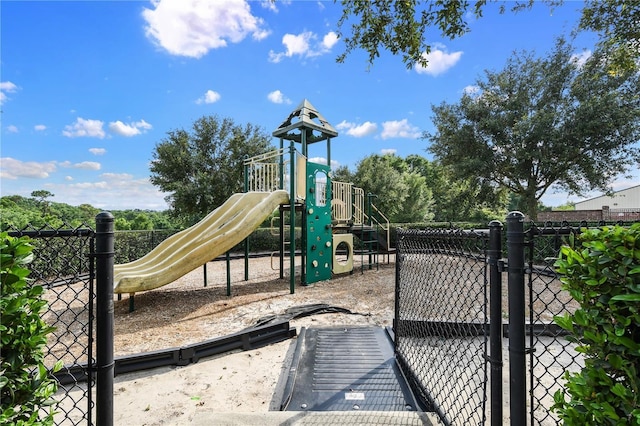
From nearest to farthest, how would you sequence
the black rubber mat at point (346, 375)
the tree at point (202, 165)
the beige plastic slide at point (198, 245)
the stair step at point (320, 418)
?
the stair step at point (320, 418), the black rubber mat at point (346, 375), the beige plastic slide at point (198, 245), the tree at point (202, 165)

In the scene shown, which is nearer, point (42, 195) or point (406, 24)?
point (406, 24)

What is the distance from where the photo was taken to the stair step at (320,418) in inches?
75.9

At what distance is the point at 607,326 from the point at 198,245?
5736 mm

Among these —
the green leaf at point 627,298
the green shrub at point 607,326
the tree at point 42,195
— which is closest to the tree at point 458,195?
the green shrub at point 607,326

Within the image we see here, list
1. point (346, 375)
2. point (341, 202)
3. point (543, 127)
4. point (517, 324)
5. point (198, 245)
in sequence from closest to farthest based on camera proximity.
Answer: point (517, 324) → point (346, 375) → point (198, 245) → point (341, 202) → point (543, 127)

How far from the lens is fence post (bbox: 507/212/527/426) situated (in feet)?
4.07

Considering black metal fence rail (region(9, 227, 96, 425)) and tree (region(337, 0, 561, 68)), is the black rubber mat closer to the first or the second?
black metal fence rail (region(9, 227, 96, 425))

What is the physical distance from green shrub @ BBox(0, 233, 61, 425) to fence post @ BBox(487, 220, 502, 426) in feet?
5.86

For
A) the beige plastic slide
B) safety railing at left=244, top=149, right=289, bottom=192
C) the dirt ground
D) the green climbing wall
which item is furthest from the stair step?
safety railing at left=244, top=149, right=289, bottom=192

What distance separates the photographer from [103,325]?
1.45m

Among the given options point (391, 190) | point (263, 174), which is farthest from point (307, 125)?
point (391, 190)

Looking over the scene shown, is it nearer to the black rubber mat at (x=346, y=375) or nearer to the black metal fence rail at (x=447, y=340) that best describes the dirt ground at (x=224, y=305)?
the black rubber mat at (x=346, y=375)

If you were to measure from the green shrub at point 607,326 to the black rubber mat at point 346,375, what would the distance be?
59.2 inches

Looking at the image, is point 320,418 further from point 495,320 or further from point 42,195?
point 42,195
